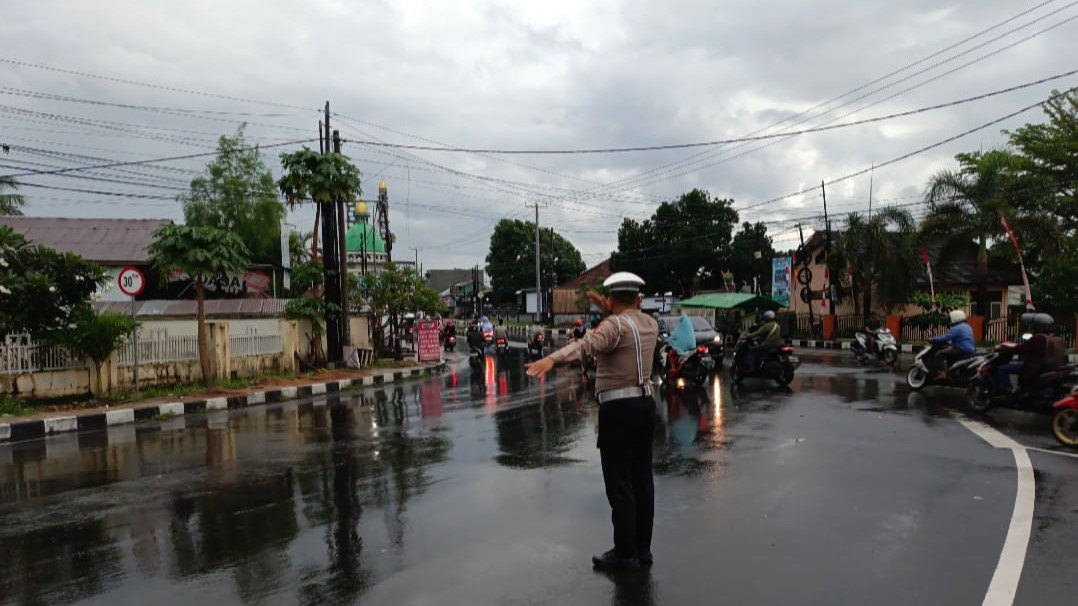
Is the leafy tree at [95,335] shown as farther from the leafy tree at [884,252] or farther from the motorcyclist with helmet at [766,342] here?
the leafy tree at [884,252]

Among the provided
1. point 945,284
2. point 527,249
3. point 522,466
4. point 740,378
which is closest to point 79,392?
point 522,466

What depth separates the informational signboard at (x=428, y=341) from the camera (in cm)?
2511

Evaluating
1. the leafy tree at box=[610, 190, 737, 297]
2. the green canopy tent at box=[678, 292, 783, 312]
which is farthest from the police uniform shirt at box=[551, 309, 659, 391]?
the leafy tree at box=[610, 190, 737, 297]

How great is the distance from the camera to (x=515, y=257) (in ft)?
250

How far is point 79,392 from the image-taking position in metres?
→ 14.1

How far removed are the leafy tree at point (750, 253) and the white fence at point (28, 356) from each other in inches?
1739

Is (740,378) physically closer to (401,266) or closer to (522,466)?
(522,466)

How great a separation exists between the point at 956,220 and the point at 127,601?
1202 inches

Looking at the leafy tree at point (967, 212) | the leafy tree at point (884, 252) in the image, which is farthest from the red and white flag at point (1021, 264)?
the leafy tree at point (884, 252)

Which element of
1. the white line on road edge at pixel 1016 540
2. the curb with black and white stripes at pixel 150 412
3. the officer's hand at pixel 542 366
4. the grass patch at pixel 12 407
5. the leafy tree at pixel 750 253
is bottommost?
the white line on road edge at pixel 1016 540

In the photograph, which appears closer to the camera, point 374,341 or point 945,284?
point 374,341

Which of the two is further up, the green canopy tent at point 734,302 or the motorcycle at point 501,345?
the green canopy tent at point 734,302

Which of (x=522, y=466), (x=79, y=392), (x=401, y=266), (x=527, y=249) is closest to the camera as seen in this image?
(x=522, y=466)

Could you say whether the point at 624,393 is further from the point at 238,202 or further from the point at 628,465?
the point at 238,202
